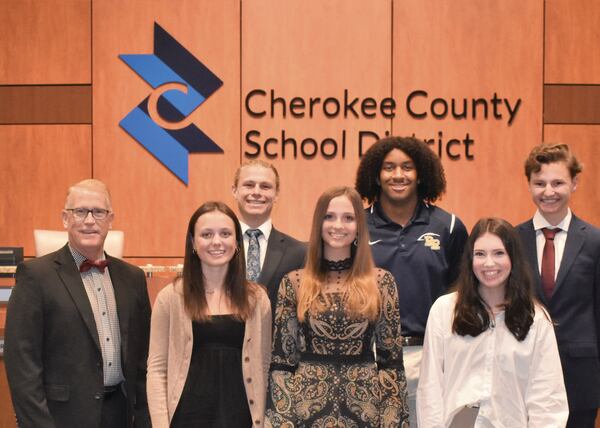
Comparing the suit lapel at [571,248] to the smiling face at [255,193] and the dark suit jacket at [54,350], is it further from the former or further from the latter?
the dark suit jacket at [54,350]

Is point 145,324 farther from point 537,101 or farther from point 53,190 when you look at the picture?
point 537,101

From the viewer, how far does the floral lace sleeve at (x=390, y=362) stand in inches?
112

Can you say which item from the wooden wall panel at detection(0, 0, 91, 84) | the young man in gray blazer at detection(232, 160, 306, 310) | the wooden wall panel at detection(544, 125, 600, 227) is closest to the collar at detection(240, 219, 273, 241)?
the young man in gray blazer at detection(232, 160, 306, 310)

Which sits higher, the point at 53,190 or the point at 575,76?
the point at 575,76

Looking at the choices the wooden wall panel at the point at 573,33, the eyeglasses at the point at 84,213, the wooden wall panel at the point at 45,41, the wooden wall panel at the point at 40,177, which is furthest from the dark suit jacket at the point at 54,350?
the wooden wall panel at the point at 573,33

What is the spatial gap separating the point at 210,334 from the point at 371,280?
0.68m

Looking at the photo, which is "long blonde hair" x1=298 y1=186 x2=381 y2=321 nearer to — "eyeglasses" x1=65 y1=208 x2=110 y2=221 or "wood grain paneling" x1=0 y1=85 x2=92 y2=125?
"eyeglasses" x1=65 y1=208 x2=110 y2=221

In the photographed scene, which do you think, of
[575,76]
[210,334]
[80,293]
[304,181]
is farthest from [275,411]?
[575,76]

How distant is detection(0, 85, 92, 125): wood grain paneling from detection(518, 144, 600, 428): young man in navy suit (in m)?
4.48

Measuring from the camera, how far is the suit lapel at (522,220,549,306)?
3.51m

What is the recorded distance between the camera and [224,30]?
6695 mm

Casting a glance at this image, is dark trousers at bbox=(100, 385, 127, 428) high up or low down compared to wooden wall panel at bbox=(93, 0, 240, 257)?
down

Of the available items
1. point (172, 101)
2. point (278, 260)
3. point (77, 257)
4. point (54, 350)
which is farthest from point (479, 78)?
point (54, 350)

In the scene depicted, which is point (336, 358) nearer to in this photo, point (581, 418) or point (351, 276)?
point (351, 276)
